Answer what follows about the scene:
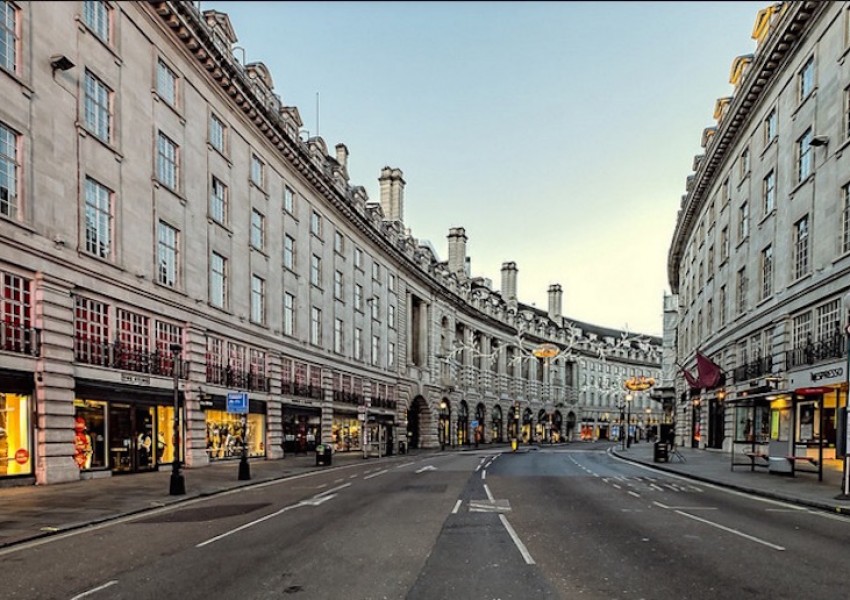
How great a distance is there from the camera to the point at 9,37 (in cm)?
2097

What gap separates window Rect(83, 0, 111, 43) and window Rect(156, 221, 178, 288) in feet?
26.0

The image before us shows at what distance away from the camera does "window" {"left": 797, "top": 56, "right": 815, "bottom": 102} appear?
29.7 metres

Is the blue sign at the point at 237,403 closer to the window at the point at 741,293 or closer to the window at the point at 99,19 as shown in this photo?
the window at the point at 99,19

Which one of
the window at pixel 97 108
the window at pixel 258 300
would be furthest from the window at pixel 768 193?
the window at pixel 97 108

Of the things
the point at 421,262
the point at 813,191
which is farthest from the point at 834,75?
the point at 421,262

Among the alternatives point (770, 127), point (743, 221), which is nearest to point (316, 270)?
point (743, 221)

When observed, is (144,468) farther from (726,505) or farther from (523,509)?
(726,505)

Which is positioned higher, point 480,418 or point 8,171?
point 8,171

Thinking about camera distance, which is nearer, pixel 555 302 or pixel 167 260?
pixel 167 260

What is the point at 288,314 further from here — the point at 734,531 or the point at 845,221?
the point at 734,531

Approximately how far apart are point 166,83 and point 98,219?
28.3 feet

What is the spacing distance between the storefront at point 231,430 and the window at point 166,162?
10168 millimetres

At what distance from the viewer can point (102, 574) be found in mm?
9727

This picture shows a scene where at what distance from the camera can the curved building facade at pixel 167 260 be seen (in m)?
21.5
